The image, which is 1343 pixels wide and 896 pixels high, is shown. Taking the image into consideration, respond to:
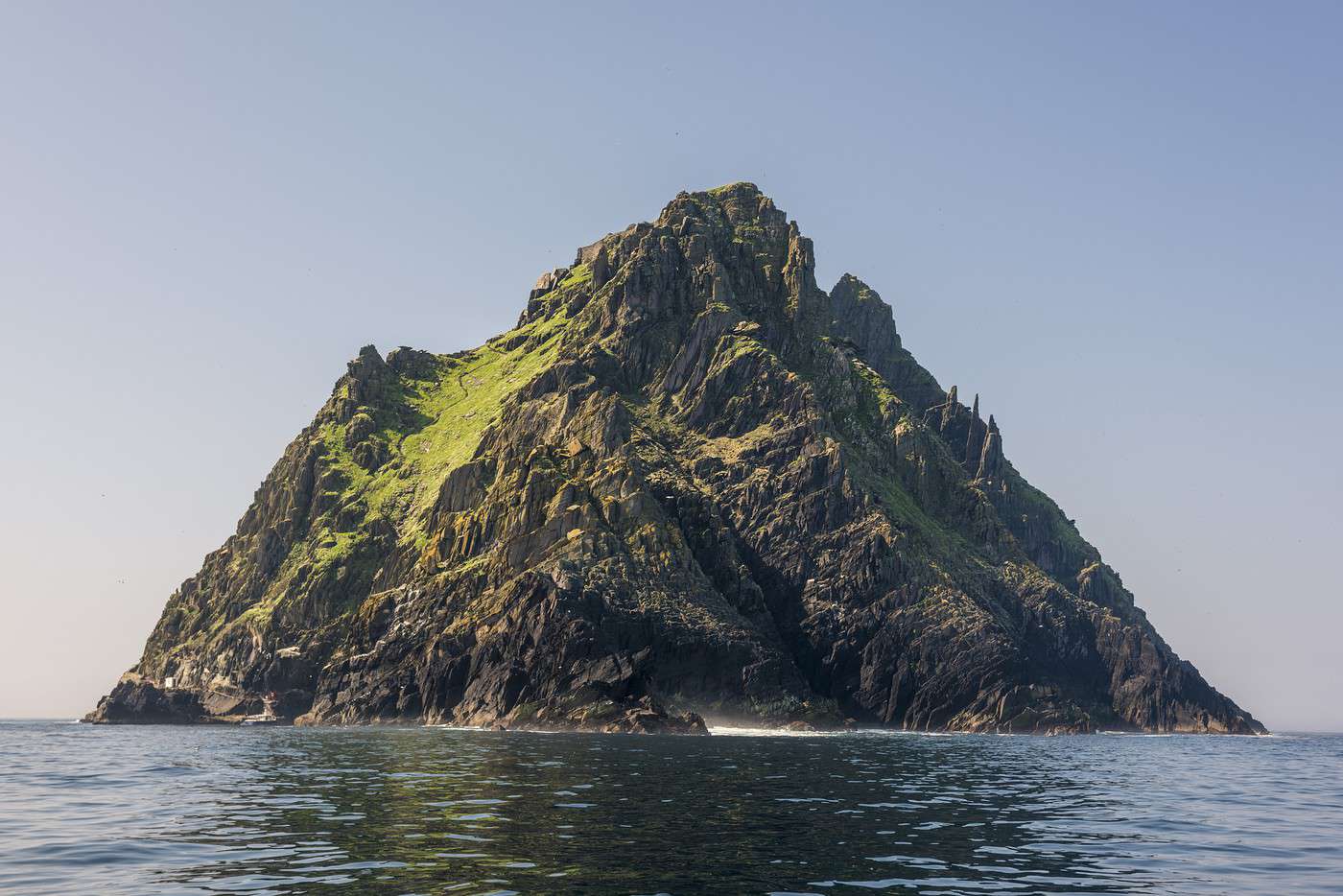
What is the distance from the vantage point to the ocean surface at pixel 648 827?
107 feet

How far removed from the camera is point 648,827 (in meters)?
43.1

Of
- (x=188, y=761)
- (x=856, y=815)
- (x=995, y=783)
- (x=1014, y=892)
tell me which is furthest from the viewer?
(x=188, y=761)

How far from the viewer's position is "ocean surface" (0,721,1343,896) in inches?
1289

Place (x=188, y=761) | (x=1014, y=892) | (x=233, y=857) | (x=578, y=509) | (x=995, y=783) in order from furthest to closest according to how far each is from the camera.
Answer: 1. (x=578, y=509)
2. (x=188, y=761)
3. (x=995, y=783)
4. (x=233, y=857)
5. (x=1014, y=892)

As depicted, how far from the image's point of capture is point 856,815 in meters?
48.6

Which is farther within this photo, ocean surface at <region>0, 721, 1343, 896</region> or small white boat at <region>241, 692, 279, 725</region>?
small white boat at <region>241, 692, 279, 725</region>

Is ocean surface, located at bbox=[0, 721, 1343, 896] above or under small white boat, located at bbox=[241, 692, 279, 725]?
above

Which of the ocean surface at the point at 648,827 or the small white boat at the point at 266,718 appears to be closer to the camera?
the ocean surface at the point at 648,827

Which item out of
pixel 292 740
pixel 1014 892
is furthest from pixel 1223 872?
pixel 292 740

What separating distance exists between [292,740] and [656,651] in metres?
67.9

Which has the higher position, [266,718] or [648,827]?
[648,827]

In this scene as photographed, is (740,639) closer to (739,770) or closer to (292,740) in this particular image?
(292,740)

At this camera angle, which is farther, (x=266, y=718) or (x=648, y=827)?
(x=266, y=718)

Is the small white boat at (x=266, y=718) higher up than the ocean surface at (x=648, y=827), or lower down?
lower down
